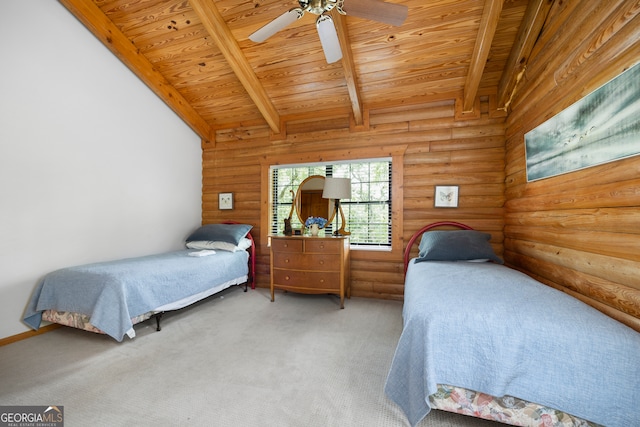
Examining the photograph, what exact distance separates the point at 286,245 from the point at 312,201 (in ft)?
2.90

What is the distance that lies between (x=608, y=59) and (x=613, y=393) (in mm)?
1818

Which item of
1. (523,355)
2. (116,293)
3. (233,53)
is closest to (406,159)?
(233,53)

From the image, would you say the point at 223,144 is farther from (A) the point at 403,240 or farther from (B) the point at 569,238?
(B) the point at 569,238

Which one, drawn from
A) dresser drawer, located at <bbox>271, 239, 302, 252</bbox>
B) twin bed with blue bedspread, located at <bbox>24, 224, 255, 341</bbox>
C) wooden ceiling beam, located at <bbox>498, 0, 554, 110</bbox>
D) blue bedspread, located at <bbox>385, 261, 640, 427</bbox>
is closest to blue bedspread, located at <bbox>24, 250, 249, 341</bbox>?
twin bed with blue bedspread, located at <bbox>24, 224, 255, 341</bbox>

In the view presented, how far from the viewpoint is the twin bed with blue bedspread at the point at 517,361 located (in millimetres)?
1137

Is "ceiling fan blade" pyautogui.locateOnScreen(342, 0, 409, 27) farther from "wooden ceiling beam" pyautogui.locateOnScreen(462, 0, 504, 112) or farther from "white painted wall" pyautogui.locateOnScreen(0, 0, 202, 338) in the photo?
"white painted wall" pyautogui.locateOnScreen(0, 0, 202, 338)

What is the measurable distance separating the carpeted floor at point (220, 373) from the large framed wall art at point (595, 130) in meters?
1.73

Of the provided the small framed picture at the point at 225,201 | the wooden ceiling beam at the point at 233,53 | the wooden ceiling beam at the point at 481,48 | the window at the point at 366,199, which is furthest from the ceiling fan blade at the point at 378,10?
the small framed picture at the point at 225,201

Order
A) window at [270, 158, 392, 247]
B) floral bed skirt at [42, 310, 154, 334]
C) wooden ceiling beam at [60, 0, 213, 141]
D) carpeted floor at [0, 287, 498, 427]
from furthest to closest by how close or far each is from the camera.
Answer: window at [270, 158, 392, 247] → wooden ceiling beam at [60, 0, 213, 141] → floral bed skirt at [42, 310, 154, 334] → carpeted floor at [0, 287, 498, 427]

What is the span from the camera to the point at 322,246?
3.35 metres

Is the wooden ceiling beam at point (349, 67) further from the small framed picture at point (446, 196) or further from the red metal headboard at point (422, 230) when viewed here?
the red metal headboard at point (422, 230)

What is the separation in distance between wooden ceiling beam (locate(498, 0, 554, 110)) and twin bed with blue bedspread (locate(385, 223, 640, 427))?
93.6 inches

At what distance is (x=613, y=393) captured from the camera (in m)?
1.12

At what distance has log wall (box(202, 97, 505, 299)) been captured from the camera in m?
3.30
